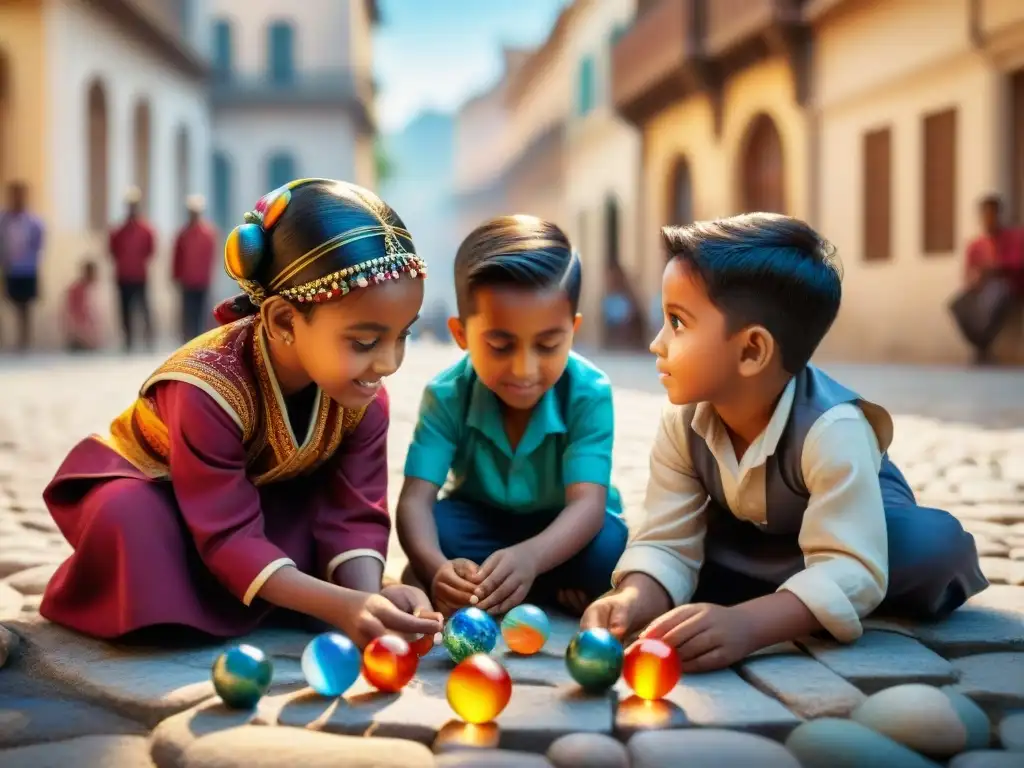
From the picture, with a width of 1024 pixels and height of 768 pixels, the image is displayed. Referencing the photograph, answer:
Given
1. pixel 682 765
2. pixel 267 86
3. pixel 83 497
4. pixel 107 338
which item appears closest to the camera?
pixel 682 765

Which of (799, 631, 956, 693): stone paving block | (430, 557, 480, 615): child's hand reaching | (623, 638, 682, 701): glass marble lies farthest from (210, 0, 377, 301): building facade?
(623, 638, 682, 701): glass marble

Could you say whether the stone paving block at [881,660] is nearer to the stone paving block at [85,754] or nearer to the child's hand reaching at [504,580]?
the child's hand reaching at [504,580]

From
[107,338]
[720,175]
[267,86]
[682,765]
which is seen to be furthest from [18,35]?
[682,765]

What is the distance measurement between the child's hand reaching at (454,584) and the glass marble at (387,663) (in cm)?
54

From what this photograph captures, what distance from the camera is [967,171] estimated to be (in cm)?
1341

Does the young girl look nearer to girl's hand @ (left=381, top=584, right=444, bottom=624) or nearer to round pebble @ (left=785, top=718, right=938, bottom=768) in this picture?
girl's hand @ (left=381, top=584, right=444, bottom=624)

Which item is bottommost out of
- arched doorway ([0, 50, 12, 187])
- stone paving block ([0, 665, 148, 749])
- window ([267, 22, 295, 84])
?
stone paving block ([0, 665, 148, 749])

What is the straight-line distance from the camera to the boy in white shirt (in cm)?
250

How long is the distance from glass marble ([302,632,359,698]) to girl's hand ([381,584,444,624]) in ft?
1.23

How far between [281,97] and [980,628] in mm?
33418

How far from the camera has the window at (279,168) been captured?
34312 millimetres

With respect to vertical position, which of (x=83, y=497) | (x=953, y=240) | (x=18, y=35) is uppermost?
(x=18, y=35)

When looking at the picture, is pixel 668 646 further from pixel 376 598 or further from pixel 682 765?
pixel 376 598

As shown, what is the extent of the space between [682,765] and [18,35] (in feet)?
62.8
